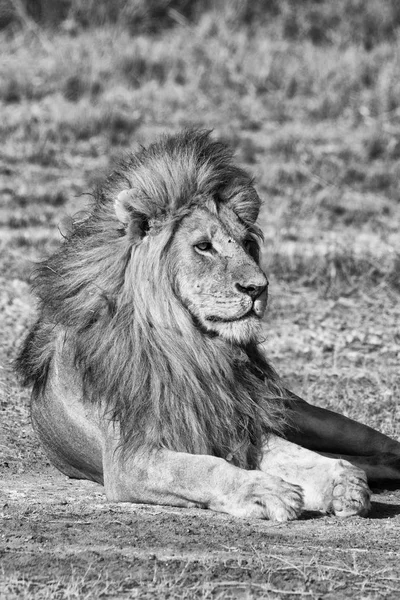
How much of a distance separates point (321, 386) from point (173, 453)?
2.66 meters

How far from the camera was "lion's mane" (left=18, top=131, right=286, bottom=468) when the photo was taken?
226 inches

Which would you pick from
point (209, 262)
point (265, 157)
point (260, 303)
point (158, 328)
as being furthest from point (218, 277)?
point (265, 157)

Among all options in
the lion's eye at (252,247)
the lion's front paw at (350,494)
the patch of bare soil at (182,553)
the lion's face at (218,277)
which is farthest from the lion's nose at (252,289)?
the patch of bare soil at (182,553)

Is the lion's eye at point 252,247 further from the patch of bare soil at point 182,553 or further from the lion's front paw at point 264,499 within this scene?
the patch of bare soil at point 182,553

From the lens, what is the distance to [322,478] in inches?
219

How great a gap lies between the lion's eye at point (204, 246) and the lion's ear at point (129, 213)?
27 centimetres

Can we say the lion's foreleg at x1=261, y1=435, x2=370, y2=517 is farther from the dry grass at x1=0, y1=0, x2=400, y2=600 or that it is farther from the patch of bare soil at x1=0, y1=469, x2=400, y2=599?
the dry grass at x1=0, y1=0, x2=400, y2=600

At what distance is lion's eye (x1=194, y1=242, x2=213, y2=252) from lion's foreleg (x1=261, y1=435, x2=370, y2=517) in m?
0.95

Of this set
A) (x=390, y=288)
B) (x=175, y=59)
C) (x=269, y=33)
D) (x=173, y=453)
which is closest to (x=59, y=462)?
(x=173, y=453)

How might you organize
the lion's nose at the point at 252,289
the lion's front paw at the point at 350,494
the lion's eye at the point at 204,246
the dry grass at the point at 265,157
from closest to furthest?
the lion's front paw at the point at 350,494 < the lion's nose at the point at 252,289 < the lion's eye at the point at 204,246 < the dry grass at the point at 265,157

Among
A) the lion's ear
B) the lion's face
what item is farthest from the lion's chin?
the lion's ear

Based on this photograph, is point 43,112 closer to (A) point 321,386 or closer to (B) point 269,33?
(B) point 269,33

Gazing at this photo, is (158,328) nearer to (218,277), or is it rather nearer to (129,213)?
(218,277)

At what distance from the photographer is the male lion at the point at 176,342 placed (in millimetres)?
5562
